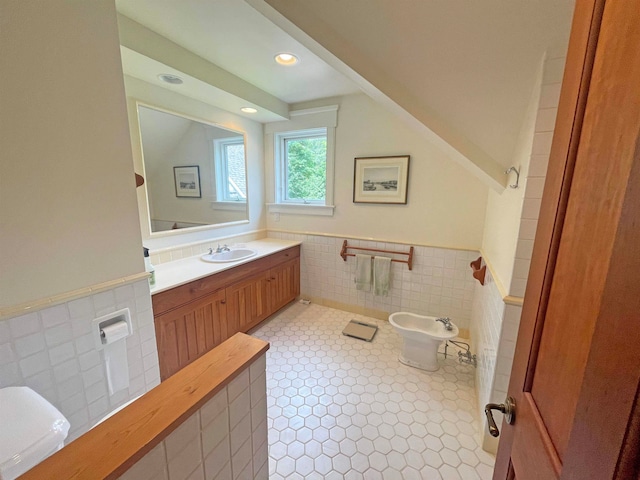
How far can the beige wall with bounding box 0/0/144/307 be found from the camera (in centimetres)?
96

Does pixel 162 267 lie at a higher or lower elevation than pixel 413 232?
lower

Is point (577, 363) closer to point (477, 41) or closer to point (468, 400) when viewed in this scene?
point (477, 41)

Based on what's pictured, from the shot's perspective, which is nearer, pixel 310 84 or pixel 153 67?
pixel 153 67

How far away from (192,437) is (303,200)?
2762 millimetres

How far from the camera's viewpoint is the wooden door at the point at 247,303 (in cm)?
232

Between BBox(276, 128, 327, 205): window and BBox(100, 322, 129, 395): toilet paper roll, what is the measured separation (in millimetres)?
2267

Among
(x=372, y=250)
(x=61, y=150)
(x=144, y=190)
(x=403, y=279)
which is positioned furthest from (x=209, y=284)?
(x=403, y=279)

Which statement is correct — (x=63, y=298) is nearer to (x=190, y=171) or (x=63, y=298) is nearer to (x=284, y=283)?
(x=190, y=171)

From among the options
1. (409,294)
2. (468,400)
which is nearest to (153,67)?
(409,294)

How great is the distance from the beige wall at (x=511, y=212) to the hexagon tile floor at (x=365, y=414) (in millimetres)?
955

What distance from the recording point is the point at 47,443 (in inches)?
30.3

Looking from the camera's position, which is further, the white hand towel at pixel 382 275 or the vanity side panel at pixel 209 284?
the white hand towel at pixel 382 275

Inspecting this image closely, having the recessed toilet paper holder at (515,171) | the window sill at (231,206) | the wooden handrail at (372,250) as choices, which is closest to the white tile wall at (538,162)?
the recessed toilet paper holder at (515,171)

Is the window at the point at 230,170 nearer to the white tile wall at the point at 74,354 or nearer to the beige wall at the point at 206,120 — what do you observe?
the beige wall at the point at 206,120
